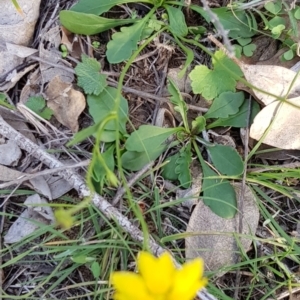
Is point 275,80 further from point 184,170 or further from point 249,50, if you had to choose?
point 184,170

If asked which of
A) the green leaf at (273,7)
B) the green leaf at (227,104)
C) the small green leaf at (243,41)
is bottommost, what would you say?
the green leaf at (227,104)

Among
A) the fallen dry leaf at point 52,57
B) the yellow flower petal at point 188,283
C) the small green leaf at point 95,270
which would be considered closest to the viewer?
the yellow flower petal at point 188,283

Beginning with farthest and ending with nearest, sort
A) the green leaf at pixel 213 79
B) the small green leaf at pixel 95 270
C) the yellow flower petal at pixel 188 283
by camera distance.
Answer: the green leaf at pixel 213 79 < the small green leaf at pixel 95 270 < the yellow flower petal at pixel 188 283

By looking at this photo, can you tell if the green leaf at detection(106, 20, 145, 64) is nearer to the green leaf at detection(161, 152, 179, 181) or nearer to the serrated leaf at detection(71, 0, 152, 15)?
the serrated leaf at detection(71, 0, 152, 15)

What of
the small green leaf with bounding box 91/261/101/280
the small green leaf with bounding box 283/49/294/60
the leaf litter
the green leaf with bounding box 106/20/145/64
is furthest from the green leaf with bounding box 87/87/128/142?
the small green leaf with bounding box 283/49/294/60

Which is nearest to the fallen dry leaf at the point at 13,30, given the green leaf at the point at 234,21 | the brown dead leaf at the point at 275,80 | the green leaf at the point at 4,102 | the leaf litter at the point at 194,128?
the green leaf at the point at 4,102

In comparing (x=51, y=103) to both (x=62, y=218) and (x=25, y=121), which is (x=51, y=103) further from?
(x=62, y=218)

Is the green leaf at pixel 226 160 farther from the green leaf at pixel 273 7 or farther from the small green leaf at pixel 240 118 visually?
the green leaf at pixel 273 7
